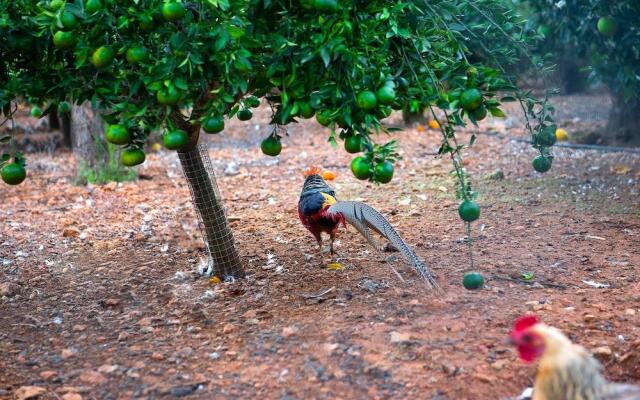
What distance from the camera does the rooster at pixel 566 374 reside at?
2.55m

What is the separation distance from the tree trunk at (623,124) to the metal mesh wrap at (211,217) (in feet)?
17.1

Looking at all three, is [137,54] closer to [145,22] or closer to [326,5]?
[145,22]

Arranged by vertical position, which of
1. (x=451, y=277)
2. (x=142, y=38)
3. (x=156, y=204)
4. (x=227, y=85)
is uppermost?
(x=142, y=38)

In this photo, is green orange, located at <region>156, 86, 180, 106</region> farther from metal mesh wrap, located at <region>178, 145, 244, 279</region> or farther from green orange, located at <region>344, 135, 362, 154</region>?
metal mesh wrap, located at <region>178, 145, 244, 279</region>

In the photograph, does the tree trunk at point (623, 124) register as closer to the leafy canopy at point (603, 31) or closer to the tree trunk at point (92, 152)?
the leafy canopy at point (603, 31)

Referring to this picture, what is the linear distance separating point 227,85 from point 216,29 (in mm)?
450

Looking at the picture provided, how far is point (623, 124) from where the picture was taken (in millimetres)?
8445

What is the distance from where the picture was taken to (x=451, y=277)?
4.62m

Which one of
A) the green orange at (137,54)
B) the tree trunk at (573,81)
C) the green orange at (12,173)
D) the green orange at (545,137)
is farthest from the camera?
the tree trunk at (573,81)

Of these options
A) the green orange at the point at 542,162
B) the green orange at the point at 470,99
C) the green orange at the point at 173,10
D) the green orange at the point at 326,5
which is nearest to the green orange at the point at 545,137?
the green orange at the point at 542,162

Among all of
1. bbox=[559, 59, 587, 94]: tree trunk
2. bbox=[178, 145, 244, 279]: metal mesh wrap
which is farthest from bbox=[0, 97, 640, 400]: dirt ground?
bbox=[559, 59, 587, 94]: tree trunk

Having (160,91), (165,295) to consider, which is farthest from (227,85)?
(165,295)

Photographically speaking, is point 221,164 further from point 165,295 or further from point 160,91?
point 160,91

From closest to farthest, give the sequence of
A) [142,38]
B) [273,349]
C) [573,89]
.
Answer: [142,38] < [273,349] < [573,89]
